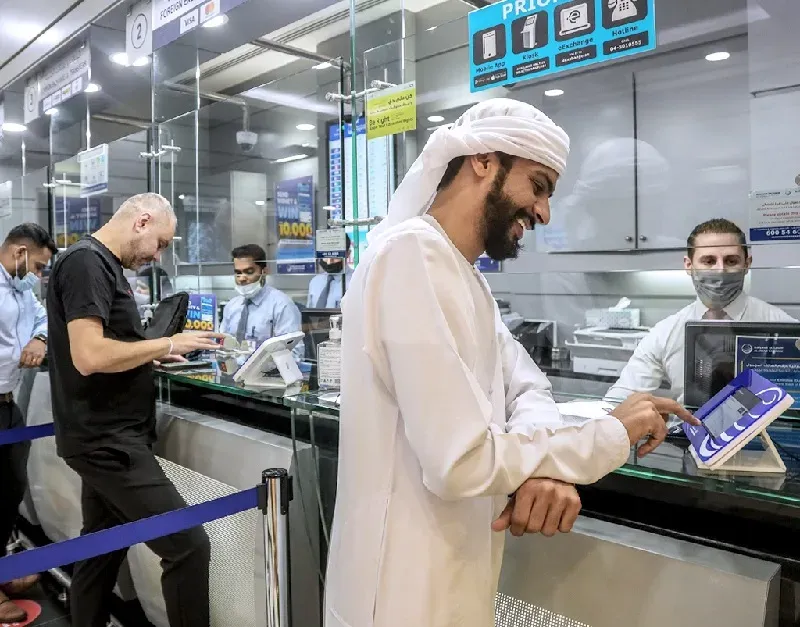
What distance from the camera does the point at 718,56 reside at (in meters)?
3.14

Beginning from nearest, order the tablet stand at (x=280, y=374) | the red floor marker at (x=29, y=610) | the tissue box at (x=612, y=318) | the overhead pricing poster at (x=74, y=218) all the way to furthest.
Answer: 1. the tablet stand at (x=280, y=374)
2. the tissue box at (x=612, y=318)
3. the red floor marker at (x=29, y=610)
4. the overhead pricing poster at (x=74, y=218)

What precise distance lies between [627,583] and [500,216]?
0.68 m

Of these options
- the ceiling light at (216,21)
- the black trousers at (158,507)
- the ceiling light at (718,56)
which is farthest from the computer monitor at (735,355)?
the ceiling light at (216,21)

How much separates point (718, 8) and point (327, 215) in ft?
6.18

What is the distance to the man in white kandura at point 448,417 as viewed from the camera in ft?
2.90

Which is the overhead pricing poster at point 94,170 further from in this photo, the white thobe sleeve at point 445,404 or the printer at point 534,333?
the white thobe sleeve at point 445,404

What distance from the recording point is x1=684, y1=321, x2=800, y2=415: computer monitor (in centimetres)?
142

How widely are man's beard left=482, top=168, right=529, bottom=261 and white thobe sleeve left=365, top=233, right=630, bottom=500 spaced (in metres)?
0.10

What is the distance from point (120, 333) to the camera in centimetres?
198

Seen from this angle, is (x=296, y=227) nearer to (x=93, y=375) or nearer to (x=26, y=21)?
(x=93, y=375)

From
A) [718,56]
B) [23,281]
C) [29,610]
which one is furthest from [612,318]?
[23,281]

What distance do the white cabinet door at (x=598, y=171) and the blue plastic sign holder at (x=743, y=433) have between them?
86.7 inches

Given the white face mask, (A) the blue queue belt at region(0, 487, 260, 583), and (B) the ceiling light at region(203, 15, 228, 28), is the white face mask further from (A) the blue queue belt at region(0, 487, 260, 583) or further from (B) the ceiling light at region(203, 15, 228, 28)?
(A) the blue queue belt at region(0, 487, 260, 583)

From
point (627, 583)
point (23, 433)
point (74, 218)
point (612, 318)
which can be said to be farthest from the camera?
point (74, 218)
